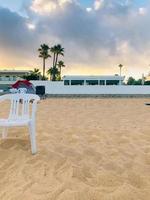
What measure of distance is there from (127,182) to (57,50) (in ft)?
173

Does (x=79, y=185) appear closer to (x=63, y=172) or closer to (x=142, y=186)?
(x=63, y=172)

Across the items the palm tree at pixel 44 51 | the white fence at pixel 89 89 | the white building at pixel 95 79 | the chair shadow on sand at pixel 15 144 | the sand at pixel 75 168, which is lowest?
the sand at pixel 75 168

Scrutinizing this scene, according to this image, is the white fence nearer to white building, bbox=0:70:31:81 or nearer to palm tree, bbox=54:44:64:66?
white building, bbox=0:70:31:81

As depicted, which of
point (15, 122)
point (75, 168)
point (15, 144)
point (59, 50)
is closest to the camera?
point (75, 168)

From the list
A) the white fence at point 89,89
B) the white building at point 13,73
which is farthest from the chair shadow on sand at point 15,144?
the white building at point 13,73

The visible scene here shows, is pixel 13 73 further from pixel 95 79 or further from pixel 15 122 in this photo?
pixel 15 122

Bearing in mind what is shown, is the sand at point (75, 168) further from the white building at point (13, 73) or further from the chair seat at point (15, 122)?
the white building at point (13, 73)

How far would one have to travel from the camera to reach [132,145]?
16.2 ft

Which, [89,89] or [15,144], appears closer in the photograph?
[15,144]

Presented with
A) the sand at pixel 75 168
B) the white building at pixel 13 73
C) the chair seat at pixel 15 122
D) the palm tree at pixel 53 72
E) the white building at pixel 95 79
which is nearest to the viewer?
the sand at pixel 75 168

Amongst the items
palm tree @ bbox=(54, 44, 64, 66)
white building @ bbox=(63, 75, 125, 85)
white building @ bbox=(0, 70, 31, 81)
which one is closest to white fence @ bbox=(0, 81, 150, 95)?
white building @ bbox=(63, 75, 125, 85)

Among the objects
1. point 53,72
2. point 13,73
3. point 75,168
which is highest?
point 53,72

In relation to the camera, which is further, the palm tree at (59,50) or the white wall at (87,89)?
the palm tree at (59,50)

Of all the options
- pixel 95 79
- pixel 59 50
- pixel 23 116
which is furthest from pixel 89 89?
pixel 59 50
